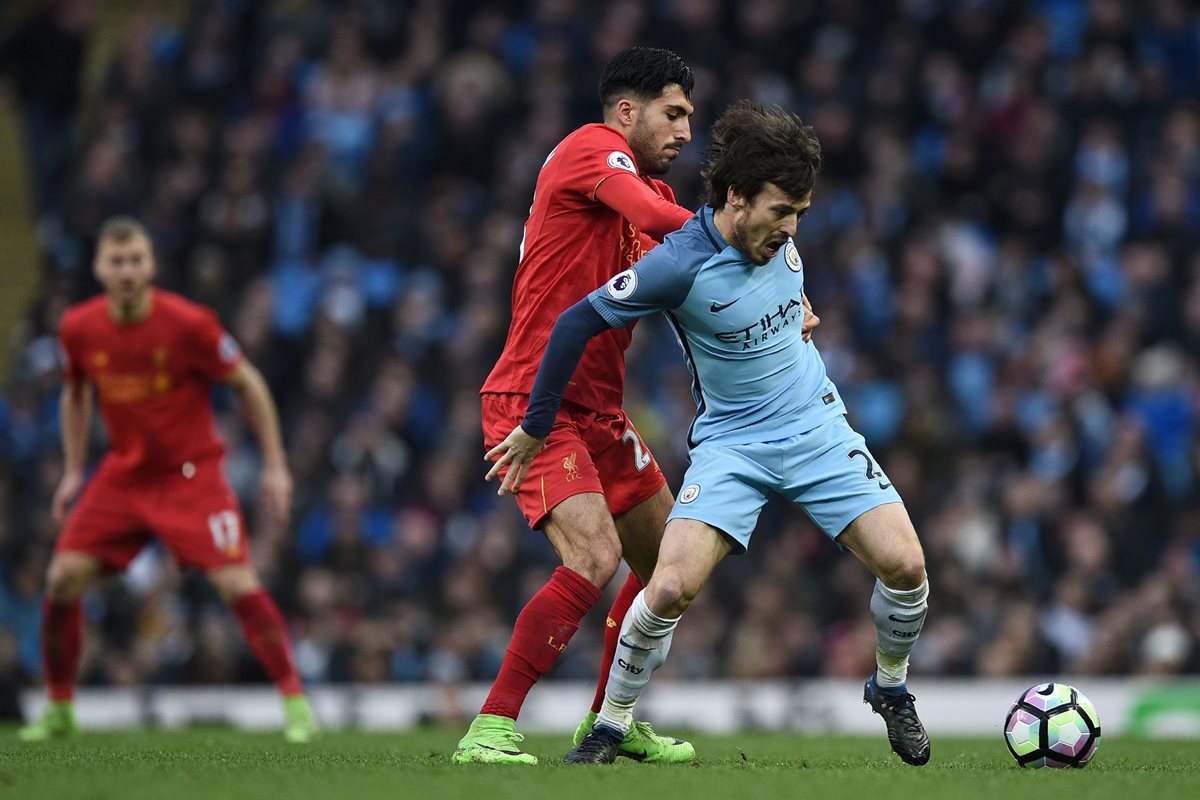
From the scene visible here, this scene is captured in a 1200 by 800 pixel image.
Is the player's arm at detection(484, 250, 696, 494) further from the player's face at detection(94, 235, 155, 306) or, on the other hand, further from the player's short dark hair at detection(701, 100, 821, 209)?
the player's face at detection(94, 235, 155, 306)

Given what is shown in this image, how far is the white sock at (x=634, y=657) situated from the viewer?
604 cm

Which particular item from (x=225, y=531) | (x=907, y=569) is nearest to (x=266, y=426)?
(x=225, y=531)

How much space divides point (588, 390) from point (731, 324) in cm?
71

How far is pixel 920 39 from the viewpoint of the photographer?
1585 cm

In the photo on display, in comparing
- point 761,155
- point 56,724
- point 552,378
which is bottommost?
point 56,724

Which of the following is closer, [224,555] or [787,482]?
[787,482]

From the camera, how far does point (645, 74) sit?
21.3 ft

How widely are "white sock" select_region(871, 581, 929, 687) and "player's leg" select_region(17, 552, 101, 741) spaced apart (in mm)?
4394

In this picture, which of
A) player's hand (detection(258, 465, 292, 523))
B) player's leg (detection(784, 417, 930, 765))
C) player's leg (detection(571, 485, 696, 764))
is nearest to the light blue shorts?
player's leg (detection(784, 417, 930, 765))

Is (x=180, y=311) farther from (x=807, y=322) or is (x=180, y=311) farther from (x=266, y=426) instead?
(x=807, y=322)

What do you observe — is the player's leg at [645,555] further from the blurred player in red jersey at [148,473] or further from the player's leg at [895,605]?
the blurred player in red jersey at [148,473]

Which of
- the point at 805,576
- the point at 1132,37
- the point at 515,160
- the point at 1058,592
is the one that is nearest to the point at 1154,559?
the point at 1058,592

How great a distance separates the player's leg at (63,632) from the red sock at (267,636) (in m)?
0.82

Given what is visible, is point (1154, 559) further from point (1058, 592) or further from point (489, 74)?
point (489, 74)
